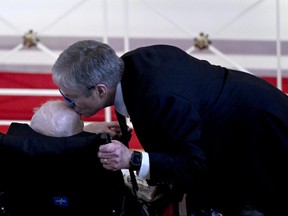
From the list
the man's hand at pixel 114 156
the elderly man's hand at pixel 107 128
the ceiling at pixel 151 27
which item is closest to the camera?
the man's hand at pixel 114 156

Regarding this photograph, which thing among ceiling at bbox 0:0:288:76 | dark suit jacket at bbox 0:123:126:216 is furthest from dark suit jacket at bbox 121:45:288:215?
ceiling at bbox 0:0:288:76

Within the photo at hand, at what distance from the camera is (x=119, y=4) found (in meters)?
3.40

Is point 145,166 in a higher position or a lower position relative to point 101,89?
lower

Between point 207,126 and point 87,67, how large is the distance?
349 millimetres

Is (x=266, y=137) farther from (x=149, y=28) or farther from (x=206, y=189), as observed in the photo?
(x=149, y=28)

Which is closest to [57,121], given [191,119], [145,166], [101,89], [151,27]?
[101,89]

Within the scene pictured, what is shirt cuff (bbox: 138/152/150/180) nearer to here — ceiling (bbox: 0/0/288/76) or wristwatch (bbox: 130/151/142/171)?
wristwatch (bbox: 130/151/142/171)

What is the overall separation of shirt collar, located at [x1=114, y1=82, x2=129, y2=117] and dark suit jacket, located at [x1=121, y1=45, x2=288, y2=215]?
23 mm

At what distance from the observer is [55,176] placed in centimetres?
155

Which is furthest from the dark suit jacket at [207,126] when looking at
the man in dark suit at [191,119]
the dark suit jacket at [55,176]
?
the dark suit jacket at [55,176]

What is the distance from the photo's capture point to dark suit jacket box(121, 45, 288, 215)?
151 cm

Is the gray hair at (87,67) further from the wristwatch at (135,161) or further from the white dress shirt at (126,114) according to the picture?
the wristwatch at (135,161)

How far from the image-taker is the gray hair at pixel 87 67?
153cm

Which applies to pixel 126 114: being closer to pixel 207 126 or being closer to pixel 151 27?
pixel 207 126
